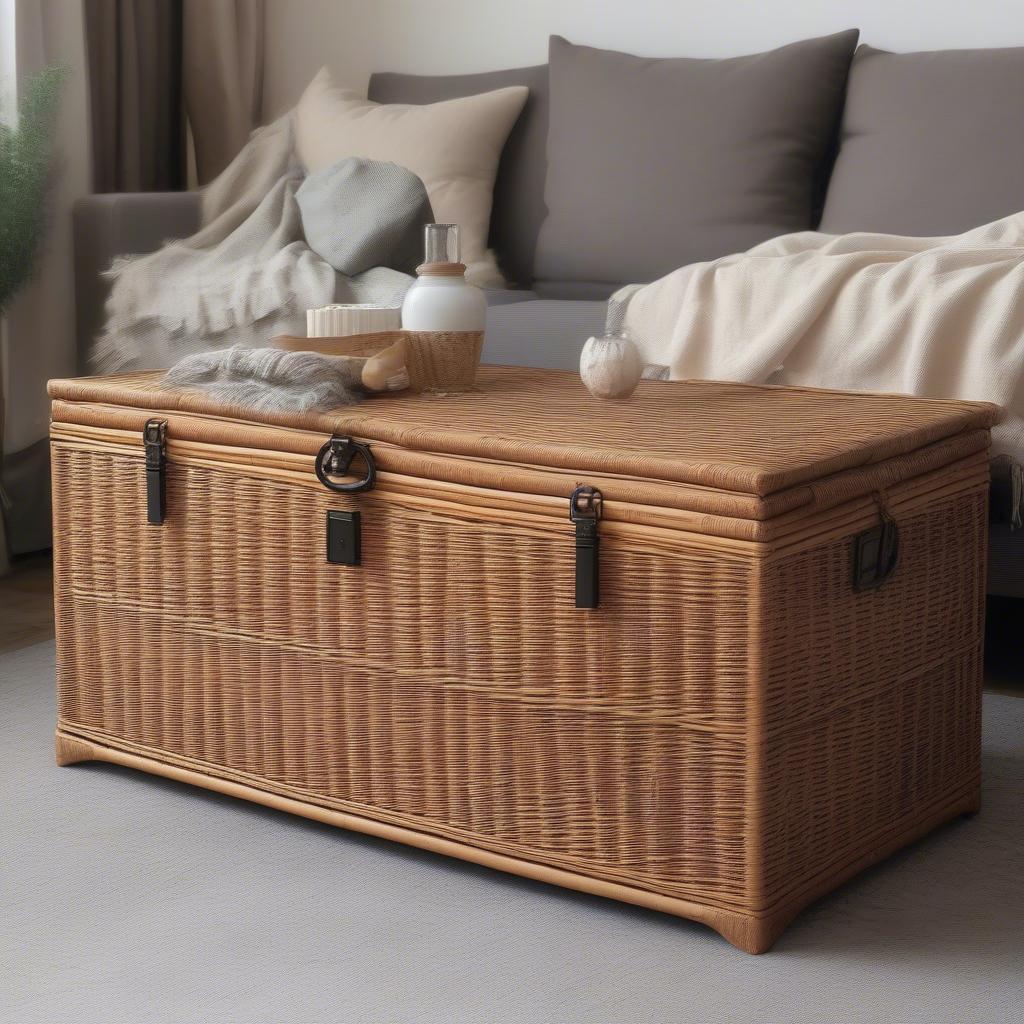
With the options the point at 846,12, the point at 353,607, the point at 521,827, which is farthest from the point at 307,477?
the point at 846,12

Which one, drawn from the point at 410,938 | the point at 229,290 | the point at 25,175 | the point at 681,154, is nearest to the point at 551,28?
the point at 681,154

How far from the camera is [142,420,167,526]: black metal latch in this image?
4.99 ft

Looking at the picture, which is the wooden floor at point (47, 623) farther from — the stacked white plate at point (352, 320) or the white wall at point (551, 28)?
the white wall at point (551, 28)

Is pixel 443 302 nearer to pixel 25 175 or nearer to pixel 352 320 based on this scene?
pixel 352 320

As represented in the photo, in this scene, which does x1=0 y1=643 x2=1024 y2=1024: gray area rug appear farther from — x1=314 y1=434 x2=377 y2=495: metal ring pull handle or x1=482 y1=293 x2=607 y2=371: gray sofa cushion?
x1=482 y1=293 x2=607 y2=371: gray sofa cushion

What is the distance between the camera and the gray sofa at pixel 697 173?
240 centimetres

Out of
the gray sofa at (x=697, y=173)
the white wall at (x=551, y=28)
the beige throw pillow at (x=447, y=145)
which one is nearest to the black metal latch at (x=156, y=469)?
the gray sofa at (x=697, y=173)

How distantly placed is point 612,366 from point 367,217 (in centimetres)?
111

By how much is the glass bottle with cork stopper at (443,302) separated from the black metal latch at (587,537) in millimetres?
404

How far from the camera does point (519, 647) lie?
129 centimetres

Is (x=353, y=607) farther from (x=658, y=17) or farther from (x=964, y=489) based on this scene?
(x=658, y=17)

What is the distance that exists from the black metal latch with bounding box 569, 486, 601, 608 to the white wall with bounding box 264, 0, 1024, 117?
183cm

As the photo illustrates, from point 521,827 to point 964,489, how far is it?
0.54 m

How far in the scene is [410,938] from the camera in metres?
1.26
